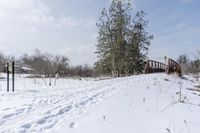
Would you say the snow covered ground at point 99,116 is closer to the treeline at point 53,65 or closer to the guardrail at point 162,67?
the guardrail at point 162,67

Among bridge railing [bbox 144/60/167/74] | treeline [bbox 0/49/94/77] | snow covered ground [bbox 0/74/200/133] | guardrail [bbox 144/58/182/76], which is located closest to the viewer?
snow covered ground [bbox 0/74/200/133]

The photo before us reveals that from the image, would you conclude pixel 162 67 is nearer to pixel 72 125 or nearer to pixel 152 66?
pixel 152 66

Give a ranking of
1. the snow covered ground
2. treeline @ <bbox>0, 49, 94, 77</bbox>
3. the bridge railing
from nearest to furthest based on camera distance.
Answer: the snow covered ground → the bridge railing → treeline @ <bbox>0, 49, 94, 77</bbox>

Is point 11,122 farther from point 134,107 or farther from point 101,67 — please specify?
point 101,67

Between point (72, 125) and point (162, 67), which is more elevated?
point (162, 67)

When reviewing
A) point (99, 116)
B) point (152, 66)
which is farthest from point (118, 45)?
point (99, 116)

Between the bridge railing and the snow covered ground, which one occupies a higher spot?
the bridge railing

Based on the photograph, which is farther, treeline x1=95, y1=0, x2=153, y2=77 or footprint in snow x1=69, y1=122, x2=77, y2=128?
treeline x1=95, y1=0, x2=153, y2=77

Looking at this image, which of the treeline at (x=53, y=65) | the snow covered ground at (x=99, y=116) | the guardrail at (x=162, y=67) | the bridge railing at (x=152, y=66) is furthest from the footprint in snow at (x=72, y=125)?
the treeline at (x=53, y=65)

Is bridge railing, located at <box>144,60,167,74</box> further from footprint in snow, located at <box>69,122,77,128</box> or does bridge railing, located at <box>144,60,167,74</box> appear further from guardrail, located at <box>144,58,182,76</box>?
footprint in snow, located at <box>69,122,77,128</box>

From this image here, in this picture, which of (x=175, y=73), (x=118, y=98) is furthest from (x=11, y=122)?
(x=175, y=73)

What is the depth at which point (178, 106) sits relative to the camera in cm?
978

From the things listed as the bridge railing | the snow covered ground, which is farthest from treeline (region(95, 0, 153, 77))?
the snow covered ground

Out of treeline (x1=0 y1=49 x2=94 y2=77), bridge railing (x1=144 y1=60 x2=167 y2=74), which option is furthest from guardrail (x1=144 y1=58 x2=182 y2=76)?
treeline (x1=0 y1=49 x2=94 y2=77)
